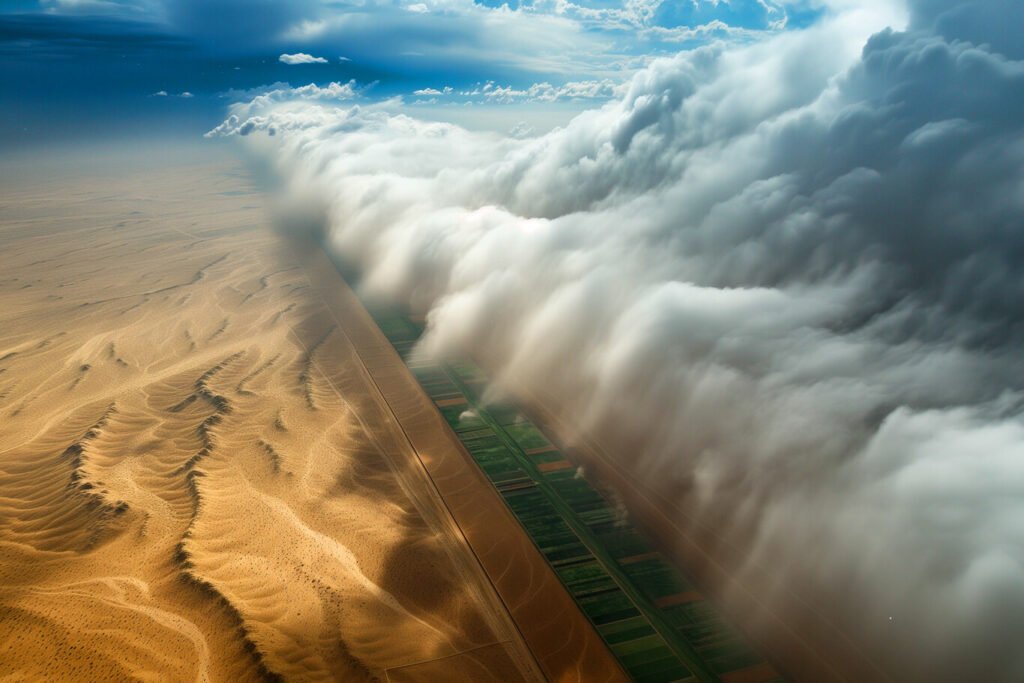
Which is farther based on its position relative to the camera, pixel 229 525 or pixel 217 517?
pixel 217 517

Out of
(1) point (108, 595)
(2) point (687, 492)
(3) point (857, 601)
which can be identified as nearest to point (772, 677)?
(3) point (857, 601)

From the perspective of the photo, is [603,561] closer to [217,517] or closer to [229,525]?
[229,525]

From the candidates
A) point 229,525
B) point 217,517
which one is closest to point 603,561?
point 229,525

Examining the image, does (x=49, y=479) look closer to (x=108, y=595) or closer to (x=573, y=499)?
(x=108, y=595)

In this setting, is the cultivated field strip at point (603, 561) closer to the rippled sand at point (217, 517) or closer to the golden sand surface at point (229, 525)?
the golden sand surface at point (229, 525)

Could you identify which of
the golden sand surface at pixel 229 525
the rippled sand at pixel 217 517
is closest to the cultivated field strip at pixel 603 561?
the golden sand surface at pixel 229 525

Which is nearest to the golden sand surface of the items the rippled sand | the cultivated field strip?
the rippled sand
